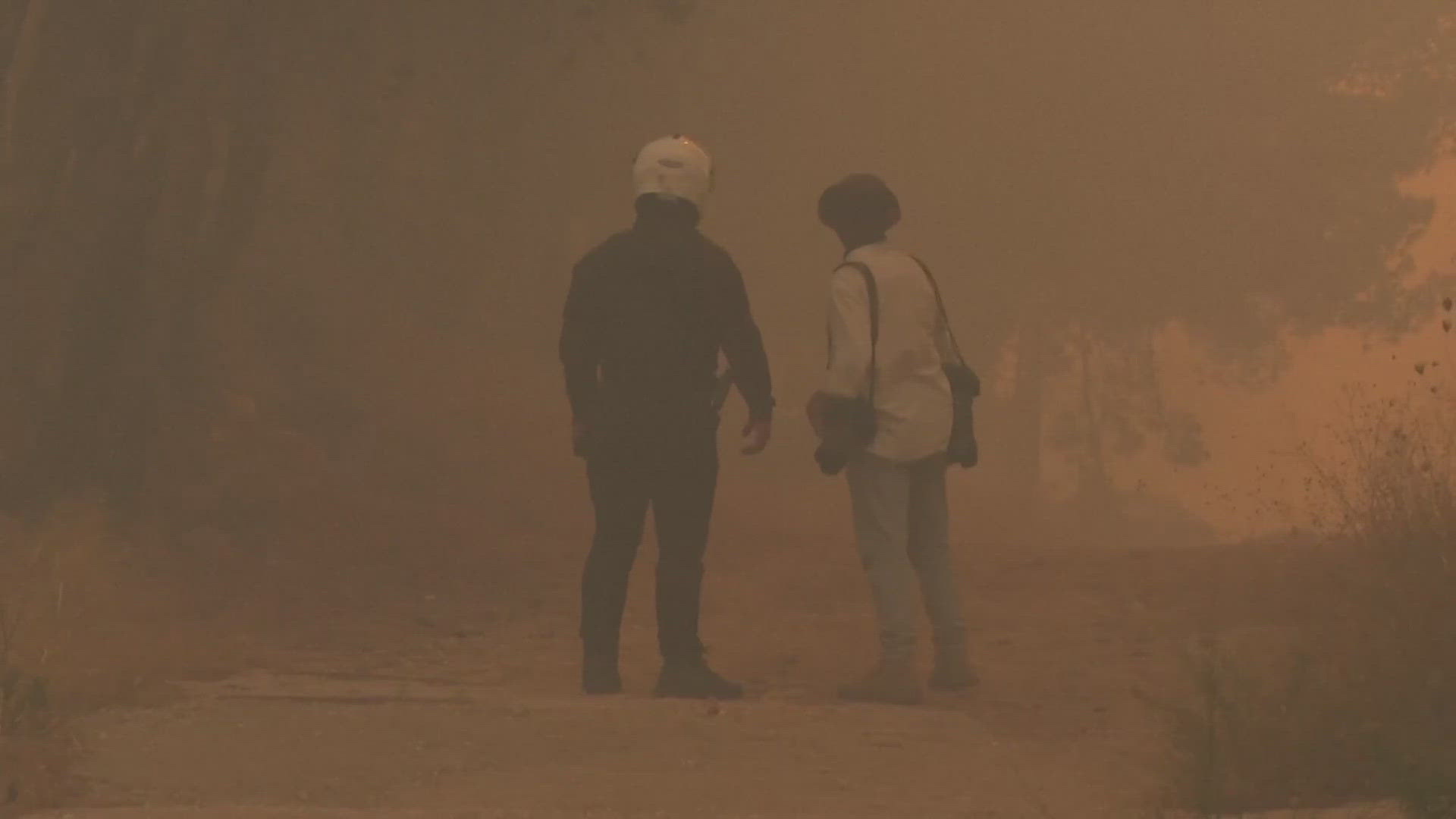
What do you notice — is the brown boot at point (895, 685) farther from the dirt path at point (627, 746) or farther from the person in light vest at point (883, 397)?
the dirt path at point (627, 746)

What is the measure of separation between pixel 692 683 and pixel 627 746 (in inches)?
54.9

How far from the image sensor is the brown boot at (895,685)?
8297mm

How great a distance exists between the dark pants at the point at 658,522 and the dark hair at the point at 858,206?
1.07 m

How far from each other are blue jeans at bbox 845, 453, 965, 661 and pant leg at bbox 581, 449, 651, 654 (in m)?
0.85

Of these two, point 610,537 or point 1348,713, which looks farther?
point 610,537

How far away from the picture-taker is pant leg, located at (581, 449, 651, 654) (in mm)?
8180

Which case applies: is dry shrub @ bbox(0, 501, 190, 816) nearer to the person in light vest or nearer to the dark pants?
the dark pants

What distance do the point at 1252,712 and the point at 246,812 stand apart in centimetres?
279

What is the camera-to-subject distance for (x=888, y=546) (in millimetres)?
8414

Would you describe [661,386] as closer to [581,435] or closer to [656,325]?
[656,325]

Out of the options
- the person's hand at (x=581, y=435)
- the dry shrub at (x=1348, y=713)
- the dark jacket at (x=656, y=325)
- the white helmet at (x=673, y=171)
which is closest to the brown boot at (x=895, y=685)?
the dark jacket at (x=656, y=325)

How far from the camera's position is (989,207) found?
109ft

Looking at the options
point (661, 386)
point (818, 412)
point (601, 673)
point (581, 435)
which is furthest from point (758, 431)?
point (601, 673)

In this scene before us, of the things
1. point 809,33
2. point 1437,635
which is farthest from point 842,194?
point 809,33
